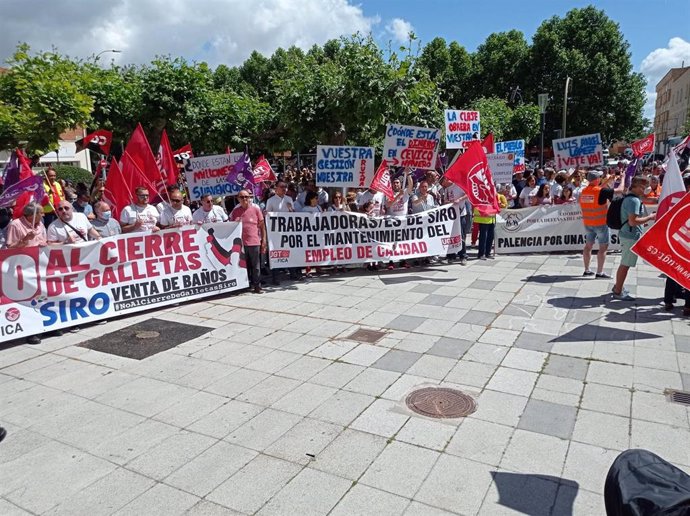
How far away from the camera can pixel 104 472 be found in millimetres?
3693

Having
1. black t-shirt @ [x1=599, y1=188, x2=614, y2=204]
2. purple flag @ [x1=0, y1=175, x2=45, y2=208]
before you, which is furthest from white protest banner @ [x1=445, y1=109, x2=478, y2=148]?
purple flag @ [x1=0, y1=175, x2=45, y2=208]

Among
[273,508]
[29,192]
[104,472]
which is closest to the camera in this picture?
[273,508]

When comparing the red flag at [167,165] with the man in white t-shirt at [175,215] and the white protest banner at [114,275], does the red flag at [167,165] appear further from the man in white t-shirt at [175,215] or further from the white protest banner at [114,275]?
the white protest banner at [114,275]

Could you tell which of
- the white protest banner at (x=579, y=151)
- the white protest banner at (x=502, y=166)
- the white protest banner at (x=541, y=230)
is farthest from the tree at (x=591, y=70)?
the white protest banner at (x=541, y=230)

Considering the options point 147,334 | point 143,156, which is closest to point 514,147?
point 143,156

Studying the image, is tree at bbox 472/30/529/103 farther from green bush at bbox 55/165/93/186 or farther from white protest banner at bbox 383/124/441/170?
white protest banner at bbox 383/124/441/170

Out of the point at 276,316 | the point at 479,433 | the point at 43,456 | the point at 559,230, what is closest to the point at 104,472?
the point at 43,456

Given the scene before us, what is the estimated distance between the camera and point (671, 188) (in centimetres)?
644

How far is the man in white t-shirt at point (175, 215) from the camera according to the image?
8.34 m

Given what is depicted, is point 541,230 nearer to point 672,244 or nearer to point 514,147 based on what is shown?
point 514,147

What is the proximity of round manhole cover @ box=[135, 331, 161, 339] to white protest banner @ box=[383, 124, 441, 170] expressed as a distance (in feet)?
18.2

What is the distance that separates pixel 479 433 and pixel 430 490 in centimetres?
86

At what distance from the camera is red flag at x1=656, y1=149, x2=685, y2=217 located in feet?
20.9

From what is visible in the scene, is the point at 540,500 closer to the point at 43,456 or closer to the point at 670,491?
the point at 670,491
